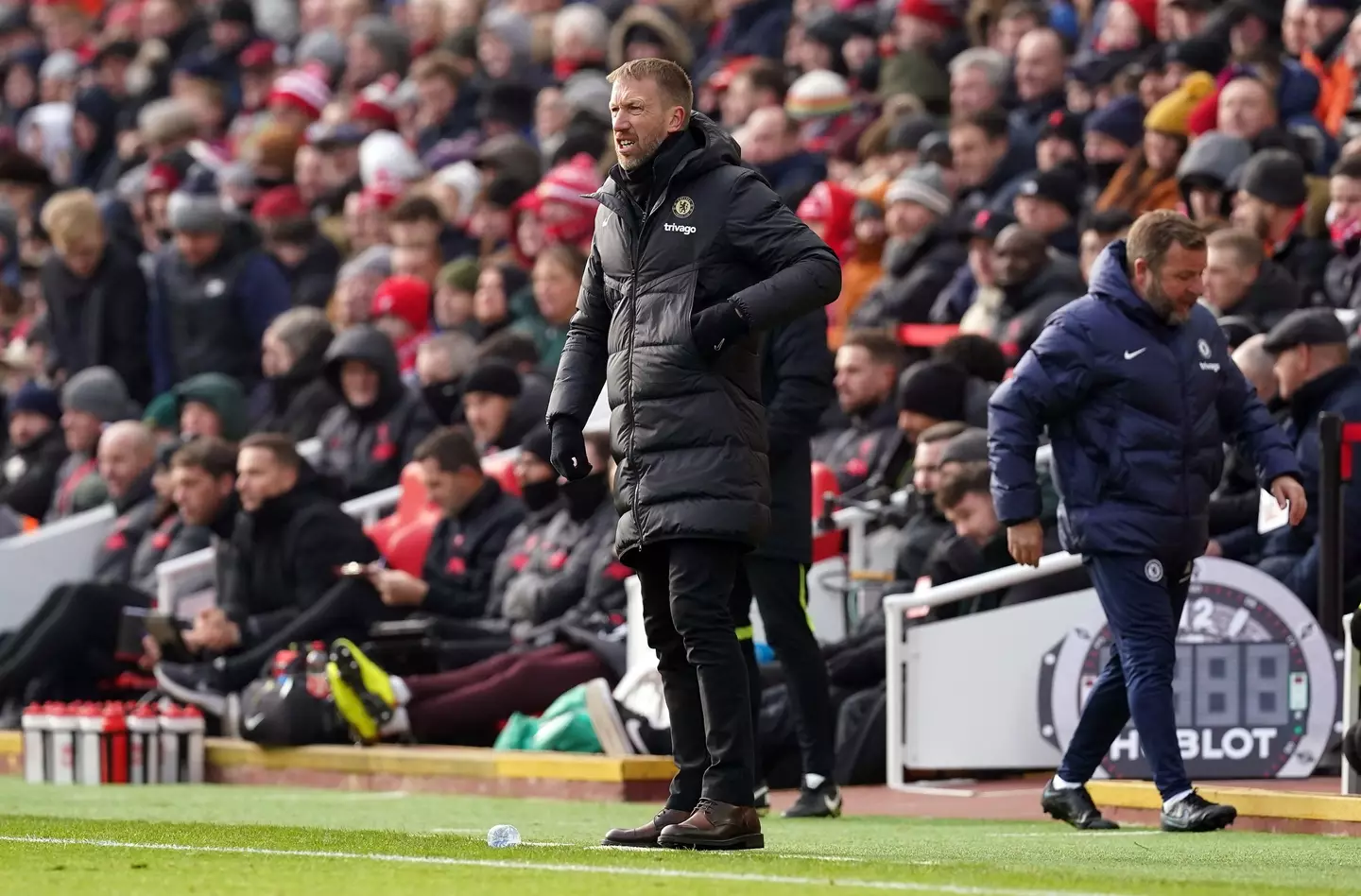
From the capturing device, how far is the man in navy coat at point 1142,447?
8555 millimetres

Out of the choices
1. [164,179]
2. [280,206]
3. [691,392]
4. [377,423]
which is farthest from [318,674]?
[164,179]

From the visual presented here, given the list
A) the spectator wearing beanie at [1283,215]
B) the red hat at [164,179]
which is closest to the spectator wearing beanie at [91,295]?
the red hat at [164,179]

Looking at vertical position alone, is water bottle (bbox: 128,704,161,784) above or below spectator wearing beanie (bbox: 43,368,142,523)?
below

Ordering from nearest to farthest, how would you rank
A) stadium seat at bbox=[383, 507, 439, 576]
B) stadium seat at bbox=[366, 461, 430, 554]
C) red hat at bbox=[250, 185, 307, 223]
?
stadium seat at bbox=[383, 507, 439, 576] < stadium seat at bbox=[366, 461, 430, 554] < red hat at bbox=[250, 185, 307, 223]

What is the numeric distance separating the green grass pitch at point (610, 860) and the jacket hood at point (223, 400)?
687cm

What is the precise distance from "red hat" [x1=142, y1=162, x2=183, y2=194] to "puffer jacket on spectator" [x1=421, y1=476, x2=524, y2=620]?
7912 millimetres

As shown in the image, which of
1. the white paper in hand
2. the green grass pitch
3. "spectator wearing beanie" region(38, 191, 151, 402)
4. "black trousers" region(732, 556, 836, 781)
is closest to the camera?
the green grass pitch

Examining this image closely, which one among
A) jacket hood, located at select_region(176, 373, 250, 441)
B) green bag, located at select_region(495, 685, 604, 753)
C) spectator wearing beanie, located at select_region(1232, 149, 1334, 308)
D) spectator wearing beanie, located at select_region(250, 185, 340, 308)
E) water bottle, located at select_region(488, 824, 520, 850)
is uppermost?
spectator wearing beanie, located at select_region(250, 185, 340, 308)

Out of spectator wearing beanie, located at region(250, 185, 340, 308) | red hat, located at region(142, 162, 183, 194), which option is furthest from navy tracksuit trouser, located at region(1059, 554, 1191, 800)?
red hat, located at region(142, 162, 183, 194)

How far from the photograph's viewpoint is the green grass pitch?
19.8 feet

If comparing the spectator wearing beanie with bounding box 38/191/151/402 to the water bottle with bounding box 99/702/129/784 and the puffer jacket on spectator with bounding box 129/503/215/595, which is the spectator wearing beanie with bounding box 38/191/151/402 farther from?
the water bottle with bounding box 99/702/129/784

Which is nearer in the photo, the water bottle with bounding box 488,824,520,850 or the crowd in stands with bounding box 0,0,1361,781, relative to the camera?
A: the water bottle with bounding box 488,824,520,850

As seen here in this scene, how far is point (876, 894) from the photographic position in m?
5.84

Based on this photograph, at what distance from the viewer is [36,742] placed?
1266 centimetres
